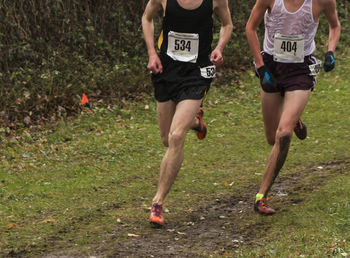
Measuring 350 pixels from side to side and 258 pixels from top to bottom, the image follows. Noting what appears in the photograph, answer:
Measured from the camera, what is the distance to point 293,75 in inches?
245

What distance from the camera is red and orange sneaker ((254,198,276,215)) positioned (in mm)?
6078

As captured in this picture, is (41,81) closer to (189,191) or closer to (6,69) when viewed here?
(6,69)

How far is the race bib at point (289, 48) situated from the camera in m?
6.16

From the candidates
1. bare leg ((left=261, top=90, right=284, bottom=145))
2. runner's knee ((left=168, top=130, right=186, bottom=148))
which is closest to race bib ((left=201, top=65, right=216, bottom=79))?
bare leg ((left=261, top=90, right=284, bottom=145))

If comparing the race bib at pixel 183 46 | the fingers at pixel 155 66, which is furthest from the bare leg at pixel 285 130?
the fingers at pixel 155 66

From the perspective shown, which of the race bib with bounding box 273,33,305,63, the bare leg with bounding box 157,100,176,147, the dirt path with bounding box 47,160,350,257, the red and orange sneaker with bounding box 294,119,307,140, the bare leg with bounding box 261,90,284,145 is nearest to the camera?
the dirt path with bounding box 47,160,350,257

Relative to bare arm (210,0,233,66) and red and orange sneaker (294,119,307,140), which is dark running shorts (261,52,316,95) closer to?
bare arm (210,0,233,66)

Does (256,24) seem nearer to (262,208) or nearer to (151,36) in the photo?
(151,36)

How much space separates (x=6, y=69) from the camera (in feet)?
38.4

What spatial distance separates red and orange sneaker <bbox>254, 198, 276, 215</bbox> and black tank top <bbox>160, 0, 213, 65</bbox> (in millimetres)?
1388

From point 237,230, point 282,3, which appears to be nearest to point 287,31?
point 282,3

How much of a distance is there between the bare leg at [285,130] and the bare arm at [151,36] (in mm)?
1217

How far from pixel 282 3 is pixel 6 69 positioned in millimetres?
6858

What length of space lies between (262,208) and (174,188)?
1555mm
